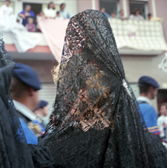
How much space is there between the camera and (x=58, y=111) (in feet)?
5.17

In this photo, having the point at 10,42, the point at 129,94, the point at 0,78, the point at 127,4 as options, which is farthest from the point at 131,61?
the point at 0,78

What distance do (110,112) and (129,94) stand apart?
180mm

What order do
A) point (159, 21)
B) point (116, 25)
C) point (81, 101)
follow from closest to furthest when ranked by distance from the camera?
point (81, 101), point (116, 25), point (159, 21)

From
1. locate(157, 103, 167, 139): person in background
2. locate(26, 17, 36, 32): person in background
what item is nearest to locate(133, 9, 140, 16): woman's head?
→ locate(26, 17, 36, 32): person in background

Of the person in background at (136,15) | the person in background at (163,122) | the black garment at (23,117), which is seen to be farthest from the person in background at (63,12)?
the black garment at (23,117)

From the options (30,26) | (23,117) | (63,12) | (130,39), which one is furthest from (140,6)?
(23,117)

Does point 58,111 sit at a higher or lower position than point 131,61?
higher

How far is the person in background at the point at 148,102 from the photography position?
9.32ft

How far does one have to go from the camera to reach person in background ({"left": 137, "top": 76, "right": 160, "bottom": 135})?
2842 mm

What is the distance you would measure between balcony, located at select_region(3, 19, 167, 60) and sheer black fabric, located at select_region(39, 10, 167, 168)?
6.64 meters

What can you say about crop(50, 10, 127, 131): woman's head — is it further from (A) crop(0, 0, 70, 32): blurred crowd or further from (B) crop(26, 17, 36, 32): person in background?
(B) crop(26, 17, 36, 32): person in background

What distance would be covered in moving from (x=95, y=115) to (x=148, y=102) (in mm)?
1601

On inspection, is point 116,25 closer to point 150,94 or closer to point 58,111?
point 150,94

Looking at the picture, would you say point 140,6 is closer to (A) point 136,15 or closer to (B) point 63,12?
(A) point 136,15
